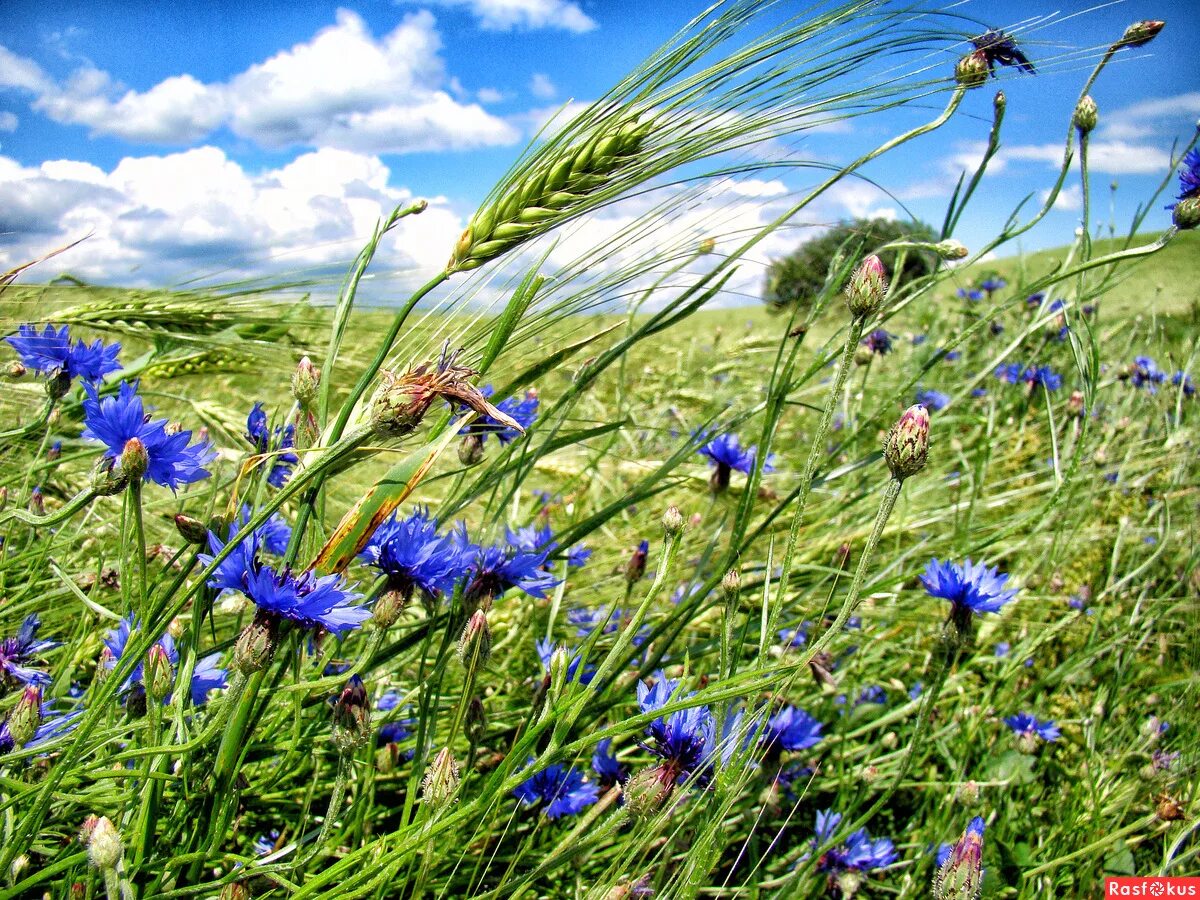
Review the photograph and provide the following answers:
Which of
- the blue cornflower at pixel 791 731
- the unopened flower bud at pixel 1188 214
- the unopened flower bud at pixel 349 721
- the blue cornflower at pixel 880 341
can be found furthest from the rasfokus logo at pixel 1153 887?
the blue cornflower at pixel 880 341

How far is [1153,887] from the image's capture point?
37.6 inches

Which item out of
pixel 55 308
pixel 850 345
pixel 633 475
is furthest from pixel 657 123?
pixel 633 475

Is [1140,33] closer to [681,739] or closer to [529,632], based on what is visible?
[681,739]

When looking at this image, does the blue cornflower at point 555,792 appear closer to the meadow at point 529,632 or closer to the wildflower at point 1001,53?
the meadow at point 529,632

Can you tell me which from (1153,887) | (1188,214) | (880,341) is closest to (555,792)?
(1153,887)

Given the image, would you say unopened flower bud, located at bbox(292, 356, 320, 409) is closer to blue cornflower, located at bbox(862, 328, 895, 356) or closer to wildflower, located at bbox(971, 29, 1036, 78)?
wildflower, located at bbox(971, 29, 1036, 78)

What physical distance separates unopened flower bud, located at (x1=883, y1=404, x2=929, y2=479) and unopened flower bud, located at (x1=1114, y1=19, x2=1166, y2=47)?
2.37 feet

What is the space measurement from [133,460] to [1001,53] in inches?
42.4

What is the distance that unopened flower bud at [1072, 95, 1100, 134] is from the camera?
112 cm

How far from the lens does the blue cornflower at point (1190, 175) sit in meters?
1.13

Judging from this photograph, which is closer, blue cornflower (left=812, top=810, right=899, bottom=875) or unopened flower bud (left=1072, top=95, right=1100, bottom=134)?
blue cornflower (left=812, top=810, right=899, bottom=875)

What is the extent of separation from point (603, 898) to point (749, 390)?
6.87ft

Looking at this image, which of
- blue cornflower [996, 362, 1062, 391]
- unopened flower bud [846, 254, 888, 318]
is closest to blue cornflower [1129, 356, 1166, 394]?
blue cornflower [996, 362, 1062, 391]

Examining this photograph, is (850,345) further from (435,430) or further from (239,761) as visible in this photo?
(239,761)
